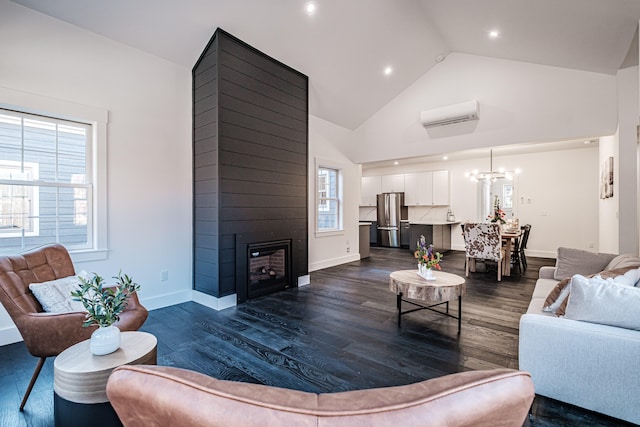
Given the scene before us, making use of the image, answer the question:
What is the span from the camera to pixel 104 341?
150 cm

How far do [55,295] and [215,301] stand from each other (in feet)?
5.63

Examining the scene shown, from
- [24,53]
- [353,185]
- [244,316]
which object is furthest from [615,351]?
[353,185]

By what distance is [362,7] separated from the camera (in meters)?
3.96

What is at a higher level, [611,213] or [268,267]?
[611,213]

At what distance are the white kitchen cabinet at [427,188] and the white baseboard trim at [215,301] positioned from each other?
→ 22.2 feet

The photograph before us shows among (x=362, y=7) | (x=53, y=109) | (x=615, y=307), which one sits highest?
(x=362, y=7)

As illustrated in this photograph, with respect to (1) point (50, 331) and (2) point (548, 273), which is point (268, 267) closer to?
(1) point (50, 331)

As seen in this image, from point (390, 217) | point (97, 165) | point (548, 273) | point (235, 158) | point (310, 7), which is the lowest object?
point (548, 273)

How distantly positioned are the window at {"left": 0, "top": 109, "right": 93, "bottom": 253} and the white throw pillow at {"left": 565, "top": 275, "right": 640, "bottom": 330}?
14.2ft

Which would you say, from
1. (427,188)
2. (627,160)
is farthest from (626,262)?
(427,188)

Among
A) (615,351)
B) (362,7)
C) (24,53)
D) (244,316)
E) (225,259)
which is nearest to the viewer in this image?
(615,351)

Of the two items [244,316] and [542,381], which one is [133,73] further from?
[542,381]

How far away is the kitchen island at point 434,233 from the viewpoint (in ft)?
26.1

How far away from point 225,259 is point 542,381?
3186 millimetres
